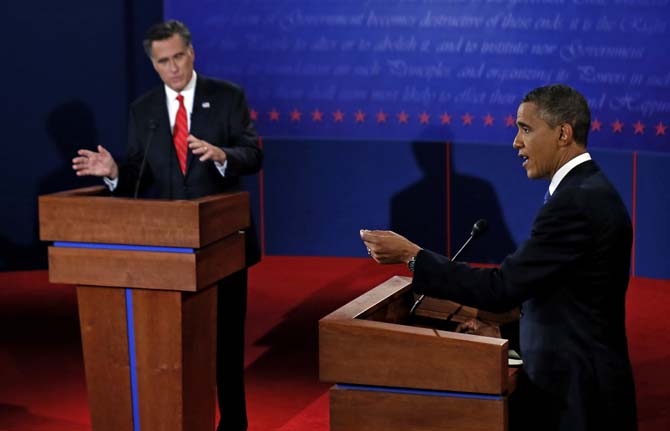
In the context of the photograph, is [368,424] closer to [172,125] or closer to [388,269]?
[172,125]

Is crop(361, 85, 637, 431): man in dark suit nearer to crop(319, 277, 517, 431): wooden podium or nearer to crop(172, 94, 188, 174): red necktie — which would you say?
crop(319, 277, 517, 431): wooden podium

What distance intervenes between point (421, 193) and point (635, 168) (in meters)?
1.47

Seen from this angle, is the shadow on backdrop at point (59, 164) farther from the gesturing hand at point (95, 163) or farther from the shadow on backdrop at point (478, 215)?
the gesturing hand at point (95, 163)

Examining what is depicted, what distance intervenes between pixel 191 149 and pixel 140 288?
2.36ft

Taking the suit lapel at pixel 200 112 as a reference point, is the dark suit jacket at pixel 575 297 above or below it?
below

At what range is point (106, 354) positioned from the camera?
3.13 metres

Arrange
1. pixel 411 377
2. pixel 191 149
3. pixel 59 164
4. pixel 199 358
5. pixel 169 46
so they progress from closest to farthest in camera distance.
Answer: pixel 411 377, pixel 199 358, pixel 191 149, pixel 169 46, pixel 59 164

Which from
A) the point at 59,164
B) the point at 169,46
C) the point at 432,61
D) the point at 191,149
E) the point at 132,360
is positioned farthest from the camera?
the point at 432,61

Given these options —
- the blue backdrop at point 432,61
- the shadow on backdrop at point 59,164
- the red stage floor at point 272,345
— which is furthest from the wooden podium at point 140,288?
the blue backdrop at point 432,61

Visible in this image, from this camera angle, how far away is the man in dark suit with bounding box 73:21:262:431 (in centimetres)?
362

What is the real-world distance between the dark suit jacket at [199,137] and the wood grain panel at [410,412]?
1308 millimetres

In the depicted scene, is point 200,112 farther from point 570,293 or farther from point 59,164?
point 59,164

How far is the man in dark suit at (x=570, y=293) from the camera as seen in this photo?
8.02ft

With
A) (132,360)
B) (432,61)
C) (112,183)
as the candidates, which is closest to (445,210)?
(432,61)
